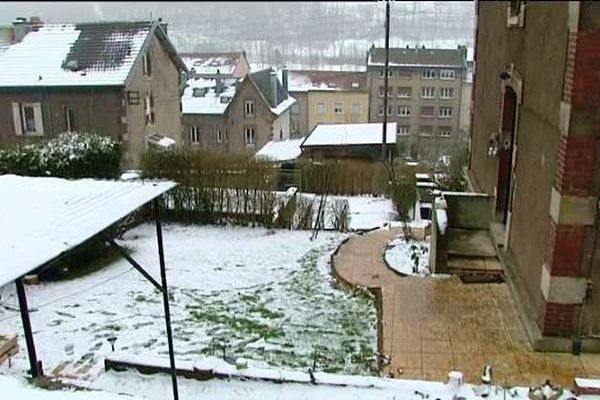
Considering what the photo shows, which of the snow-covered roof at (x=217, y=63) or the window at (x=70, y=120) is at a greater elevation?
the snow-covered roof at (x=217, y=63)

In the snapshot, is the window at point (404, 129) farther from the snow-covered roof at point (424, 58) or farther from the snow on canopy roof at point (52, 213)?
the snow on canopy roof at point (52, 213)

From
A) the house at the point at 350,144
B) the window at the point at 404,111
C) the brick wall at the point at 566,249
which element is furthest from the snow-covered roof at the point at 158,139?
the window at the point at 404,111

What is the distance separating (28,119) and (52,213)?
52.0 ft

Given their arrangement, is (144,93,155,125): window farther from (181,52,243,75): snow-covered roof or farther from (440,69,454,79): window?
(440,69,454,79): window

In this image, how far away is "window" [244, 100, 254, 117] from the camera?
27.9 metres

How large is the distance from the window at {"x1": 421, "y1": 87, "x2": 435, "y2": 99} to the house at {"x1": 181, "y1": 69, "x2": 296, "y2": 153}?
10.3 metres

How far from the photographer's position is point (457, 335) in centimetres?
633

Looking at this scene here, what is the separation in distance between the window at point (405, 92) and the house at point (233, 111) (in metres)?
9.48

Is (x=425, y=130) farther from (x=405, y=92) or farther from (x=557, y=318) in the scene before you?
(x=557, y=318)

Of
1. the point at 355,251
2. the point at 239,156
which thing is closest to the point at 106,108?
the point at 239,156

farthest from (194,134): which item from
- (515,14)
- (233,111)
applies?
(515,14)

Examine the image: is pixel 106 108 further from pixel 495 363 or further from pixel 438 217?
pixel 495 363

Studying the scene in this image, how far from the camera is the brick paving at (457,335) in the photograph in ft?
18.2

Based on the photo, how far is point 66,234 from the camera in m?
4.18
